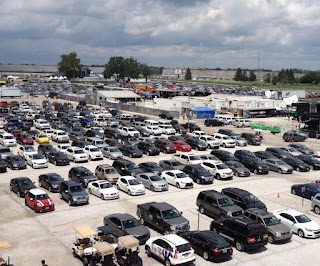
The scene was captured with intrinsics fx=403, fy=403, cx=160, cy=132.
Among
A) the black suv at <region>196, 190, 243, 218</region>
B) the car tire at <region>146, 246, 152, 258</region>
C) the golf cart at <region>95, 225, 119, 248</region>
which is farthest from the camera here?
the black suv at <region>196, 190, 243, 218</region>

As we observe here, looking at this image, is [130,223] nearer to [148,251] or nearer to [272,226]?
[148,251]

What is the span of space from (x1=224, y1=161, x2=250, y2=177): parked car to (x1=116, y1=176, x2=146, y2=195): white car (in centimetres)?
942

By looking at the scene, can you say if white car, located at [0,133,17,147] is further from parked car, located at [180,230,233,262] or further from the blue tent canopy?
the blue tent canopy

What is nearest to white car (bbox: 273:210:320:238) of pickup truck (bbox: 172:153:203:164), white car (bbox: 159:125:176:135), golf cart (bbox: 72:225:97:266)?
golf cart (bbox: 72:225:97:266)

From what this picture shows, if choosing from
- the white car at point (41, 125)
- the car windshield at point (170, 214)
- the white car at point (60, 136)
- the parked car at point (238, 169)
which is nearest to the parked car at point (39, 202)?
the car windshield at point (170, 214)

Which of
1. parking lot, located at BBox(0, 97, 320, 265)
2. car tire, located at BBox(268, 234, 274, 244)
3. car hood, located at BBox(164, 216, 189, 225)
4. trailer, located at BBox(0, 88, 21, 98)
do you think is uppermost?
trailer, located at BBox(0, 88, 21, 98)

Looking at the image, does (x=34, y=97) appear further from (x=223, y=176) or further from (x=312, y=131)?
(x=223, y=176)

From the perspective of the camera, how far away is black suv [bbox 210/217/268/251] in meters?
18.1

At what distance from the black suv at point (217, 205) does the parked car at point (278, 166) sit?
42.7ft

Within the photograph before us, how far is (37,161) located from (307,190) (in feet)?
69.5

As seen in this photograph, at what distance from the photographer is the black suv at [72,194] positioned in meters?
24.4

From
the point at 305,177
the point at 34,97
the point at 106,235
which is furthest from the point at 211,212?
the point at 34,97

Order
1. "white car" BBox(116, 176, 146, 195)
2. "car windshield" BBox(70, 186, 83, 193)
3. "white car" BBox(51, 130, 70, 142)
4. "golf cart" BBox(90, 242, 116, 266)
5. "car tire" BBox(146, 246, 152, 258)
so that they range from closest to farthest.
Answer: "golf cart" BBox(90, 242, 116, 266) → "car tire" BBox(146, 246, 152, 258) → "car windshield" BBox(70, 186, 83, 193) → "white car" BBox(116, 176, 146, 195) → "white car" BBox(51, 130, 70, 142)

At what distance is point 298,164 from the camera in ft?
118
